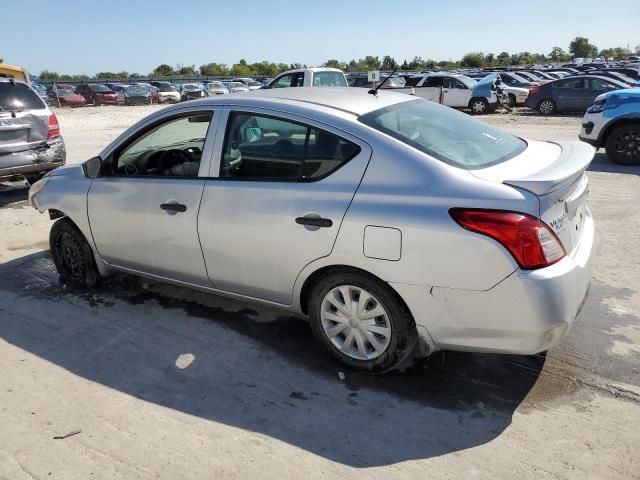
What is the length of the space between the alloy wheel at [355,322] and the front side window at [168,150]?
4.41 ft

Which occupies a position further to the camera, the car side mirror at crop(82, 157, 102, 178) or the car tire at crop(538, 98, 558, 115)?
the car tire at crop(538, 98, 558, 115)

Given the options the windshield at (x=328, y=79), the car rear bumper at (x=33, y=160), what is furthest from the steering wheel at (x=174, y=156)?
the windshield at (x=328, y=79)

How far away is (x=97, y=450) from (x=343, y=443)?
1248 millimetres

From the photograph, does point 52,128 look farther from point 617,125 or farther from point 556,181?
point 617,125

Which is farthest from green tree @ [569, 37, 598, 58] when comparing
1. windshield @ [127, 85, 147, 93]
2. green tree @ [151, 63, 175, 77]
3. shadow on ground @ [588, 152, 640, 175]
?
shadow on ground @ [588, 152, 640, 175]

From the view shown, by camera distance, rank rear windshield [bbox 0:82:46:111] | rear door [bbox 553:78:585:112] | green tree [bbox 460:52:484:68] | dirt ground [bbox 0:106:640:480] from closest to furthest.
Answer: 1. dirt ground [bbox 0:106:640:480]
2. rear windshield [bbox 0:82:46:111]
3. rear door [bbox 553:78:585:112]
4. green tree [bbox 460:52:484:68]

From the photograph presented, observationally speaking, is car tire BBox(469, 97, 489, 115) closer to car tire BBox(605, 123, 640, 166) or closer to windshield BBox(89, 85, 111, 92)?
car tire BBox(605, 123, 640, 166)

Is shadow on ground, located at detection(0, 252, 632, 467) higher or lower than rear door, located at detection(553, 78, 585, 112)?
higher

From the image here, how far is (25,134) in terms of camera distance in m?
7.54

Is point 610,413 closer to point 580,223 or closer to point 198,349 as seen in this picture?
point 580,223

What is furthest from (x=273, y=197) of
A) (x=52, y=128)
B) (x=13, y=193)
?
(x=13, y=193)

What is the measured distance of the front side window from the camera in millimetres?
3812

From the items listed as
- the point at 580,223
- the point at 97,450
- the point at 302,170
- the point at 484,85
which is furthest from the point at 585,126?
the point at 484,85

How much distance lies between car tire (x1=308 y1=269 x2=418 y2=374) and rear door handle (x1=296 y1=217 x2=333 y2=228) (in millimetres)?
293
